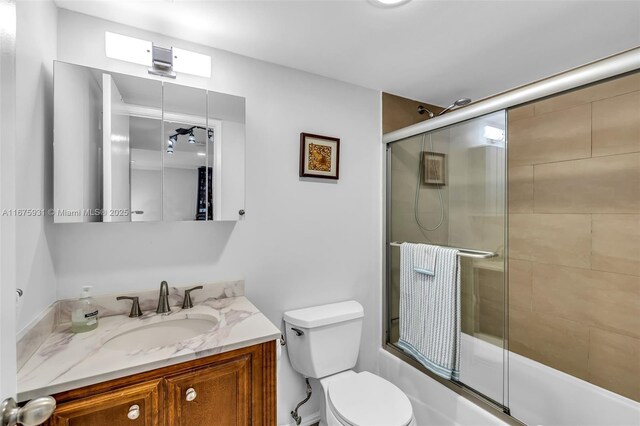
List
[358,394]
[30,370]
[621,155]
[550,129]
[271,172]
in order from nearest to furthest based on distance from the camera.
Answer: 1. [30,370]
2. [358,394]
3. [621,155]
4. [271,172]
5. [550,129]

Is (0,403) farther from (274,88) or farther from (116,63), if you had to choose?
(274,88)

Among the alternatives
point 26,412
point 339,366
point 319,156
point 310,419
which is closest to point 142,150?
point 319,156

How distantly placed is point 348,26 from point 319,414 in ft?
7.30

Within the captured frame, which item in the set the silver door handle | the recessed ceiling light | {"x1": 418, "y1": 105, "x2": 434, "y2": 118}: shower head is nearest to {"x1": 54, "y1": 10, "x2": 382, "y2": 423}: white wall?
{"x1": 418, "y1": 105, "x2": 434, "y2": 118}: shower head

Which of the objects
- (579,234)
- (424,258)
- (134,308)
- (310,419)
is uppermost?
(579,234)

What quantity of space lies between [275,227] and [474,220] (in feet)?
3.69

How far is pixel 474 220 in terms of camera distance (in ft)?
5.57

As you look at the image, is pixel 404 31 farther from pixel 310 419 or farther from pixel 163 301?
pixel 310 419

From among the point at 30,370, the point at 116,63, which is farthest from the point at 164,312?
the point at 116,63

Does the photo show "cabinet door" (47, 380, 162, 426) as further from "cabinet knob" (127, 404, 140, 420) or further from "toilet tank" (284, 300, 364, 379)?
"toilet tank" (284, 300, 364, 379)

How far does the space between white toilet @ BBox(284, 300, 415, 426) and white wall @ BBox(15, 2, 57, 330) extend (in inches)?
44.9

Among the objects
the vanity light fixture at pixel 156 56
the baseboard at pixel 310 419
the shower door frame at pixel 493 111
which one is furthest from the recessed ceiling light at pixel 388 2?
the baseboard at pixel 310 419

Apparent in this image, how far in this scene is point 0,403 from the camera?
1.68ft

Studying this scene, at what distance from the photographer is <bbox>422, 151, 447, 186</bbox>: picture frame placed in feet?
6.17
